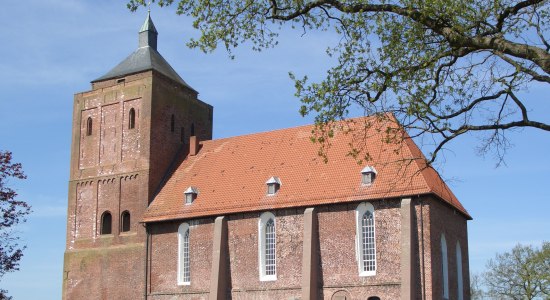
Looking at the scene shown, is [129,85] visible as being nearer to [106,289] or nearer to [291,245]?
[106,289]

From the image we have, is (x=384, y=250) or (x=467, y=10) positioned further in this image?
(x=384, y=250)

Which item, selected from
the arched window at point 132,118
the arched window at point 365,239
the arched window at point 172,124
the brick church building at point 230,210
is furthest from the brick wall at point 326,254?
the arched window at point 172,124

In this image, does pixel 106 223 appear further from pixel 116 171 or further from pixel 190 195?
pixel 190 195

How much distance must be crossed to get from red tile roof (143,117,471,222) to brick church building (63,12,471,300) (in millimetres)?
67

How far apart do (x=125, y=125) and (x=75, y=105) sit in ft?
13.4

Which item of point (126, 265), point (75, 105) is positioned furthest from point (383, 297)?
point (75, 105)

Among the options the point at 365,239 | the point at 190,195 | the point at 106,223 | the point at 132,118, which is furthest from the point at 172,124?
the point at 365,239

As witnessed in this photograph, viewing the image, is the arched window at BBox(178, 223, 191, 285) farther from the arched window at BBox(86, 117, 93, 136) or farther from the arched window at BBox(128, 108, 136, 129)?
the arched window at BBox(86, 117, 93, 136)

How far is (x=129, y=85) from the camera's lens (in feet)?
122

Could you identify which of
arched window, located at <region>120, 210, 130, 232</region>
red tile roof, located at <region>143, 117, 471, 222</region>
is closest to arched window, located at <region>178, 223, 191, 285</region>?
red tile roof, located at <region>143, 117, 471, 222</region>

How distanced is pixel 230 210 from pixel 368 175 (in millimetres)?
6463

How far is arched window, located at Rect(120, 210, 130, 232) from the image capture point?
3503 centimetres

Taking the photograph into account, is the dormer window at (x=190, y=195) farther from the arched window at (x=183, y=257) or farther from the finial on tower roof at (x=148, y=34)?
the finial on tower roof at (x=148, y=34)

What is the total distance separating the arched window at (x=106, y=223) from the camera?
35.7 m
